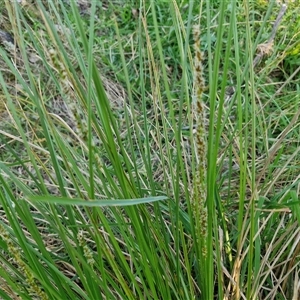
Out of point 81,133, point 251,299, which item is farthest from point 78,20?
point 251,299

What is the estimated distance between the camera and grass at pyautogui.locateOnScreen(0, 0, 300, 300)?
1.61ft

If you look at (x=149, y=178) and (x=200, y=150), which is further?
(x=149, y=178)

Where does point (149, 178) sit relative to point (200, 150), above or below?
below

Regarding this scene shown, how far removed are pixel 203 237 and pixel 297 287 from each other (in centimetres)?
27

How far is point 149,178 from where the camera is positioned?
2.19 ft

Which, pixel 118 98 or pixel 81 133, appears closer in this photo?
pixel 81 133

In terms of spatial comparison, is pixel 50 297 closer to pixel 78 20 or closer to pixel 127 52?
pixel 78 20

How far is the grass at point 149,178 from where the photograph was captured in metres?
0.49

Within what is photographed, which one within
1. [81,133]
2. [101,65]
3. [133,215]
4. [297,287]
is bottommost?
[297,287]

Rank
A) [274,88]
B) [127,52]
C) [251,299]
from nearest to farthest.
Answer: [251,299], [274,88], [127,52]

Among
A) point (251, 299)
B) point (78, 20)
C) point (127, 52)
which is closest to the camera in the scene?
point (78, 20)

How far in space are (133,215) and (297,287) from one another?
0.35 meters

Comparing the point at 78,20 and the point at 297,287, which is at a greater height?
the point at 78,20

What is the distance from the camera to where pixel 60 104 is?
1.50 m
